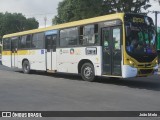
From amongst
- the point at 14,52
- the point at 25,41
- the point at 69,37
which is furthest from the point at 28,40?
the point at 69,37

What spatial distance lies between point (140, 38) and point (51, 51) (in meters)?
6.48

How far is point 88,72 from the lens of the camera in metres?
17.3

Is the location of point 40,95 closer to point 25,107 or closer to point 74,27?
point 25,107

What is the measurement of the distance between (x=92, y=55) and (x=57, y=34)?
3.61 meters

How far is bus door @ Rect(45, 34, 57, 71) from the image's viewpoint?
66.1 ft

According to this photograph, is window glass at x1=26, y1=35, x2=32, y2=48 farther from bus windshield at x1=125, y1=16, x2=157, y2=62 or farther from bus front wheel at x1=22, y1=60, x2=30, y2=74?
bus windshield at x1=125, y1=16, x2=157, y2=62

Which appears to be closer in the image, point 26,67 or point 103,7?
point 26,67

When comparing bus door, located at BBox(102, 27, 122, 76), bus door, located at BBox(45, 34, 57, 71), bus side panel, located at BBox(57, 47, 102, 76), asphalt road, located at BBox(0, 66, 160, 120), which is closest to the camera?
asphalt road, located at BBox(0, 66, 160, 120)

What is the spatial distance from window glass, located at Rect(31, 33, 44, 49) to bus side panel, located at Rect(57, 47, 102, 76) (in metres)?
2.25

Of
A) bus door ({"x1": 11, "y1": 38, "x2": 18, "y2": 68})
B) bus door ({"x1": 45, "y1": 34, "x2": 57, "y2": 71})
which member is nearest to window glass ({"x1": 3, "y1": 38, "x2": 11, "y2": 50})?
bus door ({"x1": 11, "y1": 38, "x2": 18, "y2": 68})

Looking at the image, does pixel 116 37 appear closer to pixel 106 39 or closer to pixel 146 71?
pixel 106 39

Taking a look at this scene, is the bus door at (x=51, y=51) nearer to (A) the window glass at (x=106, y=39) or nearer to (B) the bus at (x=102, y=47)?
(B) the bus at (x=102, y=47)

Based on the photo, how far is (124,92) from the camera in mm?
13289

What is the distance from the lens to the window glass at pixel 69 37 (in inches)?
717
